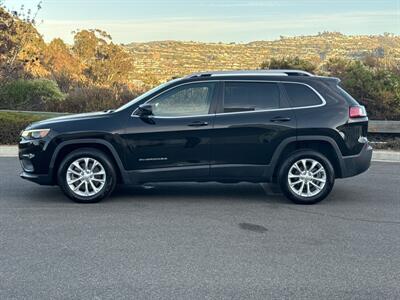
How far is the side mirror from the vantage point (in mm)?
7676

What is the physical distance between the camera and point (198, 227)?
663 cm

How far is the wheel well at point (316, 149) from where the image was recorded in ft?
25.7

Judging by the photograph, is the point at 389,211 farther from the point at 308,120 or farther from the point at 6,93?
the point at 6,93

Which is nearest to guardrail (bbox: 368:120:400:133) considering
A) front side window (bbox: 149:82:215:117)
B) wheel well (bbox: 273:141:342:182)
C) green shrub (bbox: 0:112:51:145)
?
wheel well (bbox: 273:141:342:182)

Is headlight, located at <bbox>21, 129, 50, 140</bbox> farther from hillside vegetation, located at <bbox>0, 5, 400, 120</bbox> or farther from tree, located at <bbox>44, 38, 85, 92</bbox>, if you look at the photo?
tree, located at <bbox>44, 38, 85, 92</bbox>

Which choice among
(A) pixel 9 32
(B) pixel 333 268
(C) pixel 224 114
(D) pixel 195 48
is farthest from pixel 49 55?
(B) pixel 333 268

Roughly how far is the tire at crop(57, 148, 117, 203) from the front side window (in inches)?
39.7

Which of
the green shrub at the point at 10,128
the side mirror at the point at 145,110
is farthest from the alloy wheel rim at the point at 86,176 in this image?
the green shrub at the point at 10,128

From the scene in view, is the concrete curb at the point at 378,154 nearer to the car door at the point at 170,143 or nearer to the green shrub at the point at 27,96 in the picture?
the green shrub at the point at 27,96

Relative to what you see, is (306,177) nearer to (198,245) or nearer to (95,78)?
(198,245)

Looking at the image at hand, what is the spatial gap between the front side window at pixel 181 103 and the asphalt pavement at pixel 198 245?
127cm

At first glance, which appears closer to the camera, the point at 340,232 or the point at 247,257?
the point at 247,257

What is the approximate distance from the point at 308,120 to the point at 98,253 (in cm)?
361

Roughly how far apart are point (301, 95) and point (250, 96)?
72 cm
